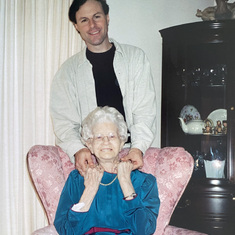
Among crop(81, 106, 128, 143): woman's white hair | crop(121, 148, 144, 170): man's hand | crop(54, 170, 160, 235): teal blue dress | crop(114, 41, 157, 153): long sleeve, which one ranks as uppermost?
crop(114, 41, 157, 153): long sleeve

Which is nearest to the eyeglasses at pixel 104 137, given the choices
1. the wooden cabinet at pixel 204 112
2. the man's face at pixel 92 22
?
the man's face at pixel 92 22

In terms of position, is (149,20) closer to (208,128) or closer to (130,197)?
(208,128)

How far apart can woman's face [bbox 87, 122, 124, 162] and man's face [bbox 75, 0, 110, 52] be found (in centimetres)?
60

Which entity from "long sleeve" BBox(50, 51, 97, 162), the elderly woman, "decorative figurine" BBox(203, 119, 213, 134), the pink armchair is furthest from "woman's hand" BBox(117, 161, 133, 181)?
"decorative figurine" BBox(203, 119, 213, 134)

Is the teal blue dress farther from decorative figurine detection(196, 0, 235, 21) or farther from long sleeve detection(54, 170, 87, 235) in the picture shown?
decorative figurine detection(196, 0, 235, 21)

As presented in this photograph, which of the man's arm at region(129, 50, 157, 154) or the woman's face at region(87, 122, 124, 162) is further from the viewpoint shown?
the man's arm at region(129, 50, 157, 154)

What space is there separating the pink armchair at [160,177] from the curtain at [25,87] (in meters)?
0.77

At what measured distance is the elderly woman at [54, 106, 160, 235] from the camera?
158 cm

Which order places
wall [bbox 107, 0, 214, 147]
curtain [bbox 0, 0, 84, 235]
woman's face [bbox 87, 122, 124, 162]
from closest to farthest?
woman's face [bbox 87, 122, 124, 162] → curtain [bbox 0, 0, 84, 235] → wall [bbox 107, 0, 214, 147]

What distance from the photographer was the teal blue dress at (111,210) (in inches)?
62.2

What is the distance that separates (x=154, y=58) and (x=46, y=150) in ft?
5.12

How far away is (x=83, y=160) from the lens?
70.9 inches

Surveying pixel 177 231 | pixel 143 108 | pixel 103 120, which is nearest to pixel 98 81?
pixel 143 108

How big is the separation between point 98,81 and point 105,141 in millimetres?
584
